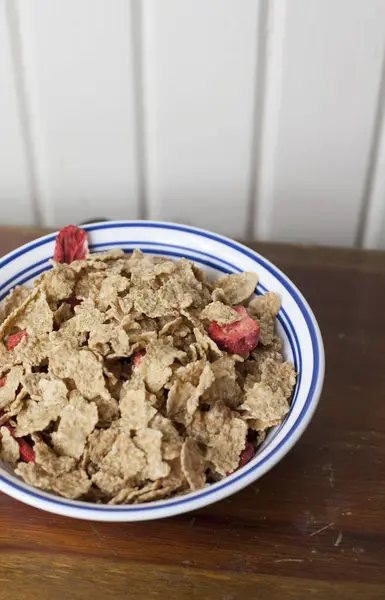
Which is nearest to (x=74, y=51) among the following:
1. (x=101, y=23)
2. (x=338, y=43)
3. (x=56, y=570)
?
(x=101, y=23)

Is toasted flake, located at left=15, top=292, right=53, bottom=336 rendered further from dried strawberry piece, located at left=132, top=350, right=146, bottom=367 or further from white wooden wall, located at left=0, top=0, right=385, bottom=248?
white wooden wall, located at left=0, top=0, right=385, bottom=248

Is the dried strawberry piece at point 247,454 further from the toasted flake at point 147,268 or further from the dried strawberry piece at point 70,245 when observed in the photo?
the dried strawberry piece at point 70,245

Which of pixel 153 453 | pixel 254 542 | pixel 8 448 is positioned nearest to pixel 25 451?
pixel 8 448

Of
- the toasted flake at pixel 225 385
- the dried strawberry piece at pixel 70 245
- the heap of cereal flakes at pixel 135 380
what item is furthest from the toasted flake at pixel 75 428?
the dried strawberry piece at pixel 70 245

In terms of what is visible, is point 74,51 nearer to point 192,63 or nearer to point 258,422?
point 192,63

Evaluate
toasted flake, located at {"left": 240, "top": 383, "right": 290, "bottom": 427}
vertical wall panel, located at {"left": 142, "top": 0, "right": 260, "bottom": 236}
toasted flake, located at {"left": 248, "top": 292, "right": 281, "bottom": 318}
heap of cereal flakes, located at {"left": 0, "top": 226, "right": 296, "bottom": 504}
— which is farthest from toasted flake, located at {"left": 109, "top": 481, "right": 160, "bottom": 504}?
vertical wall panel, located at {"left": 142, "top": 0, "right": 260, "bottom": 236}

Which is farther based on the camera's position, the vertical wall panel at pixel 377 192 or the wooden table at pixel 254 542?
the vertical wall panel at pixel 377 192

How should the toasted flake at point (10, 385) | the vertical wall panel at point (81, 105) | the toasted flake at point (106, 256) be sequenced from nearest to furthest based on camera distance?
the toasted flake at point (10, 385) → the toasted flake at point (106, 256) → the vertical wall panel at point (81, 105)

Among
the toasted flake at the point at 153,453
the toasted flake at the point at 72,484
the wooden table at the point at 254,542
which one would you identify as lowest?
the wooden table at the point at 254,542
